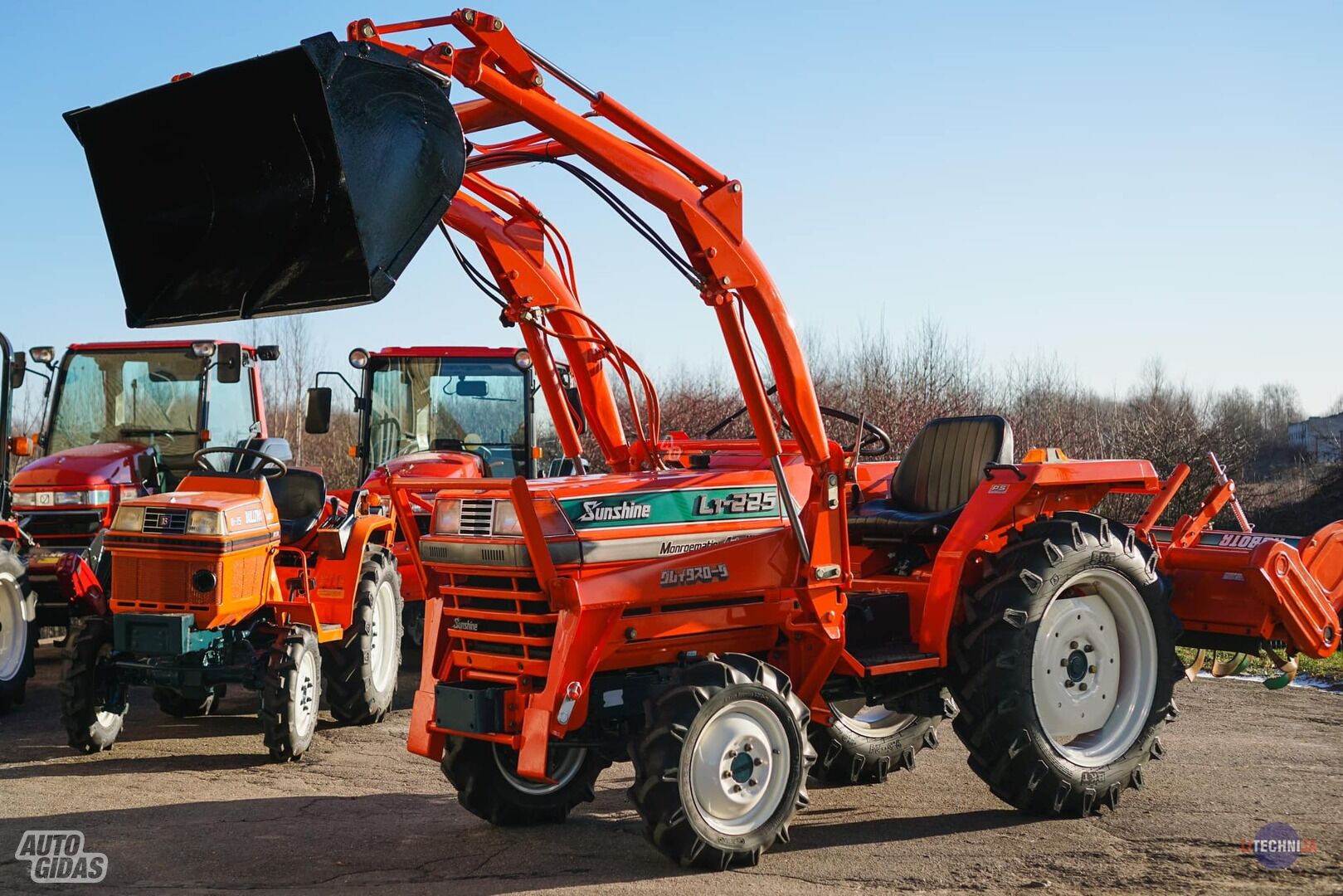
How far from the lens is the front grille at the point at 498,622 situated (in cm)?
519

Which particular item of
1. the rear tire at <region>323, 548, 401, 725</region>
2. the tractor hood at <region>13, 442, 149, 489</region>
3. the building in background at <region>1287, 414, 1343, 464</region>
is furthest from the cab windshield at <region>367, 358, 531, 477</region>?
the building in background at <region>1287, 414, 1343, 464</region>

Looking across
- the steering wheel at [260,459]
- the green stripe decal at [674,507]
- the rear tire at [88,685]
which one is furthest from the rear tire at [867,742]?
the rear tire at [88,685]

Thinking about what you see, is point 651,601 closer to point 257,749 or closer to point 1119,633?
point 1119,633

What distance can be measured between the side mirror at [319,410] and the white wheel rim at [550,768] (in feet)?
16.4

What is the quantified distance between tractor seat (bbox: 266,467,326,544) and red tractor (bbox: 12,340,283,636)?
8.18 feet

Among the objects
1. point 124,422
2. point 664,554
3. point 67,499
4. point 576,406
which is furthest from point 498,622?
point 124,422

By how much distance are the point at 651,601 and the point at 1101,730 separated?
2.39 meters

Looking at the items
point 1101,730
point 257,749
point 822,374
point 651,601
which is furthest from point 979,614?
point 822,374

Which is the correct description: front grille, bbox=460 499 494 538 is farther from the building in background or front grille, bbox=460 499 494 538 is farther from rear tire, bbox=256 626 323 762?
the building in background

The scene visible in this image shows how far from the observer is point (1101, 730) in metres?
6.18

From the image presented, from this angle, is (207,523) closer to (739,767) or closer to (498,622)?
(498,622)

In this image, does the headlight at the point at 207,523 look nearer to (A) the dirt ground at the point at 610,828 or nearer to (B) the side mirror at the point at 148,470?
(A) the dirt ground at the point at 610,828

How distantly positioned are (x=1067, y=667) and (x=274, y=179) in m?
4.09

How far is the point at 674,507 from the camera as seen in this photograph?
5488 millimetres
